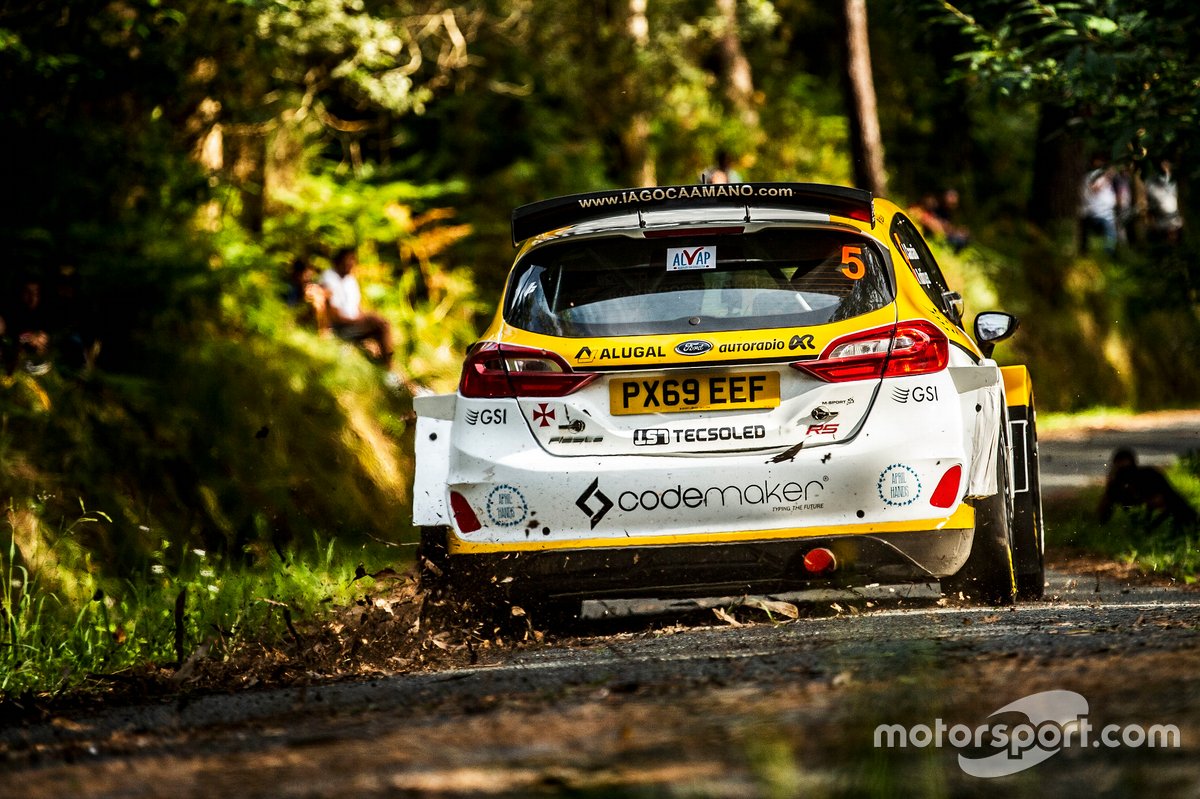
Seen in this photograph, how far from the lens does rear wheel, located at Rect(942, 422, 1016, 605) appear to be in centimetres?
690

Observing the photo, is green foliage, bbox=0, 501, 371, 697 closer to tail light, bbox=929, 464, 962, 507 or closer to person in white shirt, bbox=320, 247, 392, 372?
tail light, bbox=929, 464, 962, 507

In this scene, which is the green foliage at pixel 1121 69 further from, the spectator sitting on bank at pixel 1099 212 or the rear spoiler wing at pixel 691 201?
the spectator sitting on bank at pixel 1099 212

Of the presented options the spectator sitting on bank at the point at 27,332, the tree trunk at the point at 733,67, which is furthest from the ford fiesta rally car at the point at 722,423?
the tree trunk at the point at 733,67

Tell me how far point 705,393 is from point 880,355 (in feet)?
2.17

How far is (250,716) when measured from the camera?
5.59 metres

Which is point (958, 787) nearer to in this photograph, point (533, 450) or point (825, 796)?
point (825, 796)

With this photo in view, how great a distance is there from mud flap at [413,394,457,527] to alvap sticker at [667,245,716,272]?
103 cm

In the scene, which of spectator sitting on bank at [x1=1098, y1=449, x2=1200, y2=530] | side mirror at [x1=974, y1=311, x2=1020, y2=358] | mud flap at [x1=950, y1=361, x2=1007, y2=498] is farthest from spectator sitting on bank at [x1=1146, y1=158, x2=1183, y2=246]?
mud flap at [x1=950, y1=361, x2=1007, y2=498]

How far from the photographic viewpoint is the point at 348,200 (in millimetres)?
21656

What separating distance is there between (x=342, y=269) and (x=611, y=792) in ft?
51.1

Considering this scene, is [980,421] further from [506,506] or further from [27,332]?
[27,332]

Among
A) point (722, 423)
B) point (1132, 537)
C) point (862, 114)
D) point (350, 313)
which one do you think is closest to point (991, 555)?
point (722, 423)

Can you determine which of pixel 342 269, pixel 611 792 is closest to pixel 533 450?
pixel 611 792

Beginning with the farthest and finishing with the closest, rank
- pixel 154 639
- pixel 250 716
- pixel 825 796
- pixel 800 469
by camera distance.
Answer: pixel 154 639
pixel 800 469
pixel 250 716
pixel 825 796
